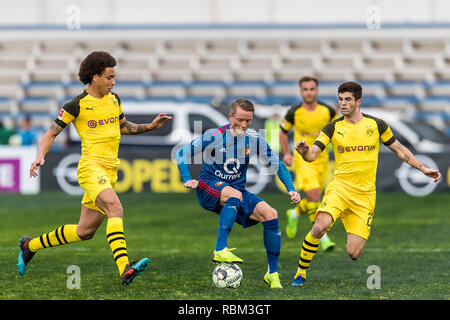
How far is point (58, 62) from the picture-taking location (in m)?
30.5

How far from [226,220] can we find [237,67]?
2209cm

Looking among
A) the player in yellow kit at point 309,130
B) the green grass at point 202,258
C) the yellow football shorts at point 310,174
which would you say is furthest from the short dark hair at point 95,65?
the yellow football shorts at point 310,174

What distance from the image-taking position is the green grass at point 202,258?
7.26 meters

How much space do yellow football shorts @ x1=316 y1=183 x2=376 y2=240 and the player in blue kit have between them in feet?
1.64

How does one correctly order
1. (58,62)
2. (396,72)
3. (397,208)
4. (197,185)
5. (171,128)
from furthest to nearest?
(58,62)
(396,72)
(171,128)
(397,208)
(197,185)

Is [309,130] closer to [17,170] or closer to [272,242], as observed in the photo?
[272,242]

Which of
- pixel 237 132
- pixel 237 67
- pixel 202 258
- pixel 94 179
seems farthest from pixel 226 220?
pixel 237 67

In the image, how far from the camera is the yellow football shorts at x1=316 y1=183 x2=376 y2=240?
26.0 ft

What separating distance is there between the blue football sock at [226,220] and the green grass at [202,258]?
43 cm

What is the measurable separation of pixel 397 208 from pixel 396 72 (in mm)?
12697

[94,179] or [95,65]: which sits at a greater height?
[95,65]

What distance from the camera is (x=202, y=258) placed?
32.6 feet
